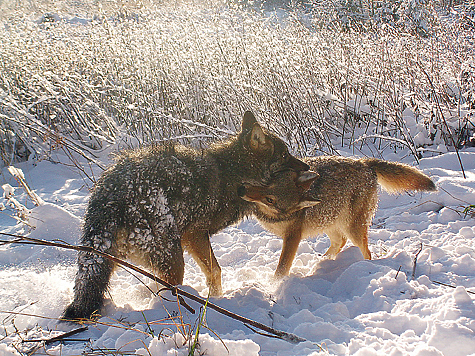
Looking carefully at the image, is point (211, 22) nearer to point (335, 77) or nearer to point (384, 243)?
point (335, 77)

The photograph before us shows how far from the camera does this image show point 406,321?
6.97 feet

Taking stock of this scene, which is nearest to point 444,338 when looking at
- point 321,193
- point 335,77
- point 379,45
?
point 321,193

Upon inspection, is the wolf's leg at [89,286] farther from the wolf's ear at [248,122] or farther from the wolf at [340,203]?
the wolf's ear at [248,122]

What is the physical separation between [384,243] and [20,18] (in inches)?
438

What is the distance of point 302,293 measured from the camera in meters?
2.90

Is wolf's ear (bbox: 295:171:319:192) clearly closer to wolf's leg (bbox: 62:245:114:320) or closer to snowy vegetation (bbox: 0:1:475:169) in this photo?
wolf's leg (bbox: 62:245:114:320)

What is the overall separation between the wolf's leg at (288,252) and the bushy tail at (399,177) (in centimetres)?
121

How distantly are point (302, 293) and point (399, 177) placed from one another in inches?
76.8

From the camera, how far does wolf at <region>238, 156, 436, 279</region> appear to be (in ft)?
12.3

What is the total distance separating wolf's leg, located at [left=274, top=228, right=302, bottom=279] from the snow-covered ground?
156mm

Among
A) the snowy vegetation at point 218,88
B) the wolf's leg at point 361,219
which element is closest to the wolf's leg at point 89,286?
the wolf's leg at point 361,219

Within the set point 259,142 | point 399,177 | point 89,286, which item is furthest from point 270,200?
point 89,286

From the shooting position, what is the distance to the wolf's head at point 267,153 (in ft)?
10.9

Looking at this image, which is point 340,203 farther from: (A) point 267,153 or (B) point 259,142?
(B) point 259,142
